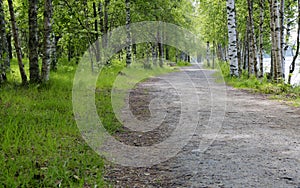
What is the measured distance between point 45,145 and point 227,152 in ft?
9.18

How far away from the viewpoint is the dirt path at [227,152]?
4.15 m

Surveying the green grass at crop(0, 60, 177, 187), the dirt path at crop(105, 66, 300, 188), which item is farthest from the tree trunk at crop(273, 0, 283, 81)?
the green grass at crop(0, 60, 177, 187)

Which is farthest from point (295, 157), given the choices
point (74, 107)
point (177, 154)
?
point (74, 107)

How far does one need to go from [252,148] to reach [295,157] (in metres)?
0.70

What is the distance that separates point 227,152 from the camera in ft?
17.1

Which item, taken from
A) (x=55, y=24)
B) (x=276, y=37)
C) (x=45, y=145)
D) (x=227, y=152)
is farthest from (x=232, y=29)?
(x=45, y=145)

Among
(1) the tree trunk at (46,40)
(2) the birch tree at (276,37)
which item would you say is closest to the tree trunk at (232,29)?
(2) the birch tree at (276,37)

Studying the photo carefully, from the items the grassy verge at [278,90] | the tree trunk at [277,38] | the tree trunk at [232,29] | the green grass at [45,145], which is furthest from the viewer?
the tree trunk at [232,29]

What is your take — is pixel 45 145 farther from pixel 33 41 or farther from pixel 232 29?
pixel 232 29

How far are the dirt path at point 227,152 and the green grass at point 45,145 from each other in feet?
1.30

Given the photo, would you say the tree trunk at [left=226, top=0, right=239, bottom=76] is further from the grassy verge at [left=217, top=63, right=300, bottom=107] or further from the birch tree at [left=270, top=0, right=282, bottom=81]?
the birch tree at [left=270, top=0, right=282, bottom=81]

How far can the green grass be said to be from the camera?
3.90 meters

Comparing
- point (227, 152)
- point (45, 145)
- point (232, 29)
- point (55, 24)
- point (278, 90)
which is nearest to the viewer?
point (45, 145)

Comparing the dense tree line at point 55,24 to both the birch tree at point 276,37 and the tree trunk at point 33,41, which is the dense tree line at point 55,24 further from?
the birch tree at point 276,37
